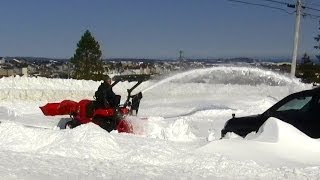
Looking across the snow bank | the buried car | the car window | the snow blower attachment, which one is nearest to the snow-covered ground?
the snow bank

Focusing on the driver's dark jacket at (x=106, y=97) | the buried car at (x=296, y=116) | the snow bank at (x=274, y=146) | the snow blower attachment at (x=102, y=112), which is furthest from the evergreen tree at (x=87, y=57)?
the snow bank at (x=274, y=146)

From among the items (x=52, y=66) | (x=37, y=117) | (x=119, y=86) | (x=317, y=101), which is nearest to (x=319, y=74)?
(x=119, y=86)

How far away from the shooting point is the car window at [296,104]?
969 centimetres

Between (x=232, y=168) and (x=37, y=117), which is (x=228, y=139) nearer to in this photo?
(x=232, y=168)

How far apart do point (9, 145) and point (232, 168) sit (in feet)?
12.9

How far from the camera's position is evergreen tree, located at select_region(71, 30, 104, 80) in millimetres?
66562

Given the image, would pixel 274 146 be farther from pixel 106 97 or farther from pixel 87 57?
pixel 87 57

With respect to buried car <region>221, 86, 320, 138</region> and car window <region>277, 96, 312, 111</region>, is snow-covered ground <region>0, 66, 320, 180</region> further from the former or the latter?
car window <region>277, 96, 312, 111</region>

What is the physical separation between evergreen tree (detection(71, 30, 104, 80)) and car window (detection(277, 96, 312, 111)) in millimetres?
55946

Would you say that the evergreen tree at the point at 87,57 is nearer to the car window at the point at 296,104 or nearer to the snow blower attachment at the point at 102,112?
the snow blower attachment at the point at 102,112

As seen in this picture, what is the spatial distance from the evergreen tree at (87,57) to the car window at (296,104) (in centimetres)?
5595

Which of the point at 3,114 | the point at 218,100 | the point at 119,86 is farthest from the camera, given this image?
the point at 119,86

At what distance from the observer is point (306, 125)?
30.1 ft

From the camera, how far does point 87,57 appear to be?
6775 cm
